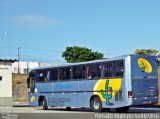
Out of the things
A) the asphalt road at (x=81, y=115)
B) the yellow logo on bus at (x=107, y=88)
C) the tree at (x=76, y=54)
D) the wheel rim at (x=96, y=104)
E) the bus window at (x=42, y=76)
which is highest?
the tree at (x=76, y=54)

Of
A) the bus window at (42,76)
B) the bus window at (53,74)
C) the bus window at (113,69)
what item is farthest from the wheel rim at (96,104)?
the bus window at (42,76)

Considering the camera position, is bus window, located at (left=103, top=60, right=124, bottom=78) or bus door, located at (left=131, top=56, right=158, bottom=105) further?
bus window, located at (left=103, top=60, right=124, bottom=78)

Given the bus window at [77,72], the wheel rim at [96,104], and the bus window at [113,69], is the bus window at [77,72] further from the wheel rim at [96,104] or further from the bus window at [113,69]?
the bus window at [113,69]

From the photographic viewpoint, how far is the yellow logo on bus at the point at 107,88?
2689 cm

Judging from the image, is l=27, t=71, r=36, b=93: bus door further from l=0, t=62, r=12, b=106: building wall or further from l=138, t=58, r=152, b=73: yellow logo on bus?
l=138, t=58, r=152, b=73: yellow logo on bus

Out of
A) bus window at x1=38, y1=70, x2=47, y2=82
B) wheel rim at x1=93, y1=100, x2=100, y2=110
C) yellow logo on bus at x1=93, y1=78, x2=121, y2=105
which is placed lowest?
wheel rim at x1=93, y1=100, x2=100, y2=110

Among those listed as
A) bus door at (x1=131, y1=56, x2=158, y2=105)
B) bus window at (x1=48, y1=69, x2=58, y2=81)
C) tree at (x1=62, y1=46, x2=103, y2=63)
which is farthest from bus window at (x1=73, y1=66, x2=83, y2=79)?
tree at (x1=62, y1=46, x2=103, y2=63)

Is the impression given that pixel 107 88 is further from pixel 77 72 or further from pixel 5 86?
pixel 5 86

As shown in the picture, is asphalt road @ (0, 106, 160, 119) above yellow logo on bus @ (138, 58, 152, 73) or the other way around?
the other way around

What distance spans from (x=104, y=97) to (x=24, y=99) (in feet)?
93.8

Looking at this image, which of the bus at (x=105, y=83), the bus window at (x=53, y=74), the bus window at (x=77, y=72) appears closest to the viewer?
the bus at (x=105, y=83)

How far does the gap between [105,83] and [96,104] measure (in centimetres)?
187

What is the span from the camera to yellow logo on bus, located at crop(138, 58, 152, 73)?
26484mm

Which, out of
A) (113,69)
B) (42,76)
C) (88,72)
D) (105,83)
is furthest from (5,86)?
(113,69)
